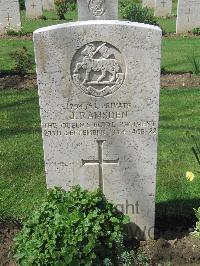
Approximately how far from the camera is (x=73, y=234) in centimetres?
321

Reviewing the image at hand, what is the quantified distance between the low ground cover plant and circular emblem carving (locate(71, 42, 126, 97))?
34.7 inches

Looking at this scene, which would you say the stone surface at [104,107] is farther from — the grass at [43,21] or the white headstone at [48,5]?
the white headstone at [48,5]

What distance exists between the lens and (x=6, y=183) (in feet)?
16.8

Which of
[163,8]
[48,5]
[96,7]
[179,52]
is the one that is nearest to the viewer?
[179,52]

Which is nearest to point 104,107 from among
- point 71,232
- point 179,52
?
point 71,232

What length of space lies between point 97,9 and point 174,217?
9031 millimetres

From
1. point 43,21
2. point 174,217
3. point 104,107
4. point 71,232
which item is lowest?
point 174,217

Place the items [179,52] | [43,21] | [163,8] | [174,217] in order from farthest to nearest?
[163,8] < [43,21] < [179,52] < [174,217]

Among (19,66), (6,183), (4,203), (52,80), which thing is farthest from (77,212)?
(19,66)

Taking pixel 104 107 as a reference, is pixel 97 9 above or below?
above

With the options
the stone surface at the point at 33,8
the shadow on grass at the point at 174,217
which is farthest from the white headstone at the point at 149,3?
the shadow on grass at the point at 174,217

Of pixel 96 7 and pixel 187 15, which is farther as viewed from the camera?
pixel 187 15

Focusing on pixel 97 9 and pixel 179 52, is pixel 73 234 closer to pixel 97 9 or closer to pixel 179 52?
pixel 179 52

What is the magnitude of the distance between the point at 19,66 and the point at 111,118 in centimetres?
608
